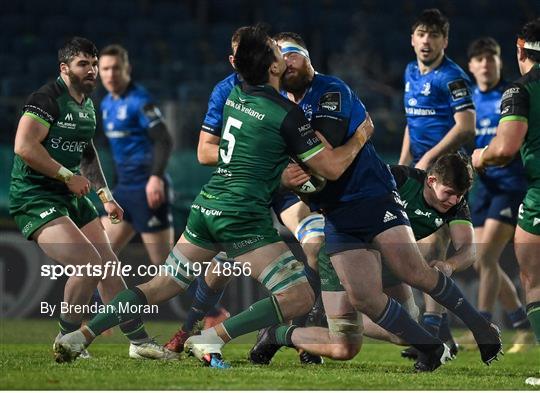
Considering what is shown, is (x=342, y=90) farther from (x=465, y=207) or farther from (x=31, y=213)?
(x=31, y=213)

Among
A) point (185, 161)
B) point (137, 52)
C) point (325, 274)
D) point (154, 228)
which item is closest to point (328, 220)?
point (325, 274)

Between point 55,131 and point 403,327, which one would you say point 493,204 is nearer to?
point 403,327

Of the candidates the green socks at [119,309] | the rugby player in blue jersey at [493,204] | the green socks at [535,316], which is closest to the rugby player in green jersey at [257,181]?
the green socks at [119,309]

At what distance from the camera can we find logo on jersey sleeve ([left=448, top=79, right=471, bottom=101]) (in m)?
9.57

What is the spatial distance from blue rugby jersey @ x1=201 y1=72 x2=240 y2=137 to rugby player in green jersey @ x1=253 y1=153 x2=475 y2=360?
1261 millimetres

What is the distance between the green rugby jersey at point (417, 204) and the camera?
8008 mm

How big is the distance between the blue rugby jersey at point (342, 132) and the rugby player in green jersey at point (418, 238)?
1.22ft

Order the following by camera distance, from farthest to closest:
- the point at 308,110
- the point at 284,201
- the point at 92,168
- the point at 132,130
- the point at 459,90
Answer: the point at 132,130 → the point at 459,90 → the point at 284,201 → the point at 92,168 → the point at 308,110

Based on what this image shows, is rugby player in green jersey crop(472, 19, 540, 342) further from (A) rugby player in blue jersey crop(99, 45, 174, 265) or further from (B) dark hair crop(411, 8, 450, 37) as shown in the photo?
(A) rugby player in blue jersey crop(99, 45, 174, 265)

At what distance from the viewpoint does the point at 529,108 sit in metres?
6.99

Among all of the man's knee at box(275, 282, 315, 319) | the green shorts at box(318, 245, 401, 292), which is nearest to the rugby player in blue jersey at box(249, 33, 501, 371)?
the green shorts at box(318, 245, 401, 292)

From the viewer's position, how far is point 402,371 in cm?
777

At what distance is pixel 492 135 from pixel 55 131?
14.8ft

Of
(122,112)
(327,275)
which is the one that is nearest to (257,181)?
(327,275)
